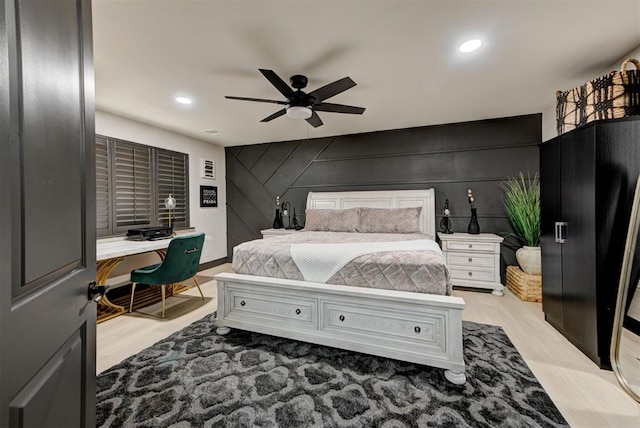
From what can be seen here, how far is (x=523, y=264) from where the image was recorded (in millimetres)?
3402

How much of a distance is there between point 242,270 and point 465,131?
147 inches

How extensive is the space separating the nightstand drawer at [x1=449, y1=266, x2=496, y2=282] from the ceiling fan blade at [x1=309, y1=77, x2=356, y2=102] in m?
2.81

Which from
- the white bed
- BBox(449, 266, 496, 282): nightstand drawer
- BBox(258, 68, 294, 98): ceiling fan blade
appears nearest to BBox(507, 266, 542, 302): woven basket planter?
BBox(449, 266, 496, 282): nightstand drawer

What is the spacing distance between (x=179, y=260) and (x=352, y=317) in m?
1.94

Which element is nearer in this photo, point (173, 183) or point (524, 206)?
point (524, 206)

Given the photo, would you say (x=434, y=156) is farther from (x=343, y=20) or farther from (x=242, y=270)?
(x=242, y=270)

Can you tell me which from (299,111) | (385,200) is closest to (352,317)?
(299,111)

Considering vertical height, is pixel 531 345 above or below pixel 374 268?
below

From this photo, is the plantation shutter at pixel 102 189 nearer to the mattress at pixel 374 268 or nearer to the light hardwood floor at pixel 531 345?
the light hardwood floor at pixel 531 345

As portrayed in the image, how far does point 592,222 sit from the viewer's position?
198cm

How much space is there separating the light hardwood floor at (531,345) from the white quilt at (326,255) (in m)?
1.15

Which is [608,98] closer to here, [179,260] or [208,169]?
[179,260]

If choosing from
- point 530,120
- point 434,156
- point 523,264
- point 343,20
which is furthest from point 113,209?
point 530,120

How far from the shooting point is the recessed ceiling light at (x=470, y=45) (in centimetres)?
208
